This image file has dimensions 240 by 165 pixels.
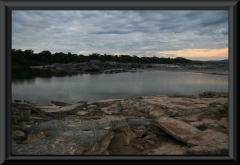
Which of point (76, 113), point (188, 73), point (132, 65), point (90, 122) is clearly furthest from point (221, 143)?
point (188, 73)

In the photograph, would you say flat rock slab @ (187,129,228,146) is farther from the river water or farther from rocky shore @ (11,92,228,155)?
the river water

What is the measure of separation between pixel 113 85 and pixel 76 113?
7.10 ft

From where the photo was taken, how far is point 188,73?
8.12 m

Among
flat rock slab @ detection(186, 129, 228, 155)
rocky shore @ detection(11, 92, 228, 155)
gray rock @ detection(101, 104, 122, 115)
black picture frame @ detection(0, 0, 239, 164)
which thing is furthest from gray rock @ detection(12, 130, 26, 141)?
flat rock slab @ detection(186, 129, 228, 155)

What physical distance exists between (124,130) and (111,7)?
2423 millimetres

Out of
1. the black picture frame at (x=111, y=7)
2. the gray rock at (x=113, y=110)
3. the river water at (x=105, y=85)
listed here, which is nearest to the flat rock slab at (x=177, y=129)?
Answer: the black picture frame at (x=111, y=7)

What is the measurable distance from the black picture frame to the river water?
3.68 m

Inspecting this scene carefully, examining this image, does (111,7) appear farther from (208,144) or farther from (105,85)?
(105,85)

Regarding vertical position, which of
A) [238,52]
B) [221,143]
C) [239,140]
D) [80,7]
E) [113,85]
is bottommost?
[221,143]

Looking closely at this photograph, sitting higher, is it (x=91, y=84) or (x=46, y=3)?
(x=46, y=3)

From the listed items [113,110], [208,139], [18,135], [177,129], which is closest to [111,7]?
[177,129]

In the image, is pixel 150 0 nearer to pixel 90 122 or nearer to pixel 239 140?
pixel 239 140

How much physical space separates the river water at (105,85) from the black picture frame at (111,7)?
145 inches

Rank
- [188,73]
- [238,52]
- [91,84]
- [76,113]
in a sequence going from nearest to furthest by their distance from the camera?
[238,52] → [76,113] → [91,84] → [188,73]
